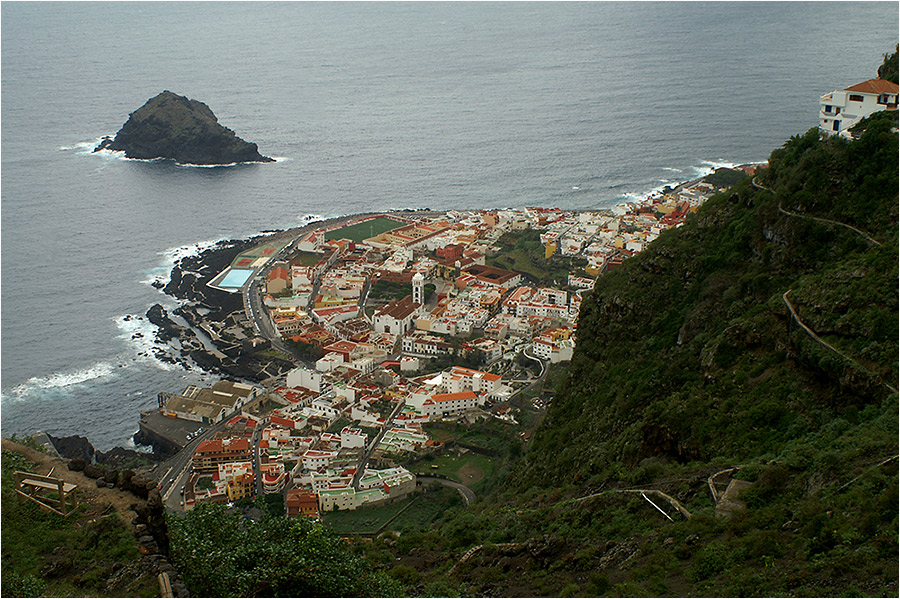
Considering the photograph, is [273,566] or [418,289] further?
[418,289]

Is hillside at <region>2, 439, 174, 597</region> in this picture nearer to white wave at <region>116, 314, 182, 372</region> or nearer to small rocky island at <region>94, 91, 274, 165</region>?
white wave at <region>116, 314, 182, 372</region>

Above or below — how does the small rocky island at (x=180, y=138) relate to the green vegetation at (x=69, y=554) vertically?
above

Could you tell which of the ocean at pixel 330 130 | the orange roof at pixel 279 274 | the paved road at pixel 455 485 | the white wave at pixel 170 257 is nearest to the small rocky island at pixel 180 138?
the ocean at pixel 330 130

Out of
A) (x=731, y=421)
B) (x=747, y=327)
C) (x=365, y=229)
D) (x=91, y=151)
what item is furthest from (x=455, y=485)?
(x=91, y=151)

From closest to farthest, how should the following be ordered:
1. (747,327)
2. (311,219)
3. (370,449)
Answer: (747,327) → (370,449) → (311,219)

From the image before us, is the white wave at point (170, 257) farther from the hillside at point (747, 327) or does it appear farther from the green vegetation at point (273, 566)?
the green vegetation at point (273, 566)

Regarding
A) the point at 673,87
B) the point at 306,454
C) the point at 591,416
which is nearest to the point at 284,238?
the point at 306,454

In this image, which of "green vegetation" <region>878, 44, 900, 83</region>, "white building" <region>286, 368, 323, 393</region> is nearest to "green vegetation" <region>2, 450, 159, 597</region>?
"green vegetation" <region>878, 44, 900, 83</region>

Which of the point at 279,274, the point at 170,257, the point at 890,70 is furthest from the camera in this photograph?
the point at 170,257

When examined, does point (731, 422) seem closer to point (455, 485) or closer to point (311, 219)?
point (455, 485)
